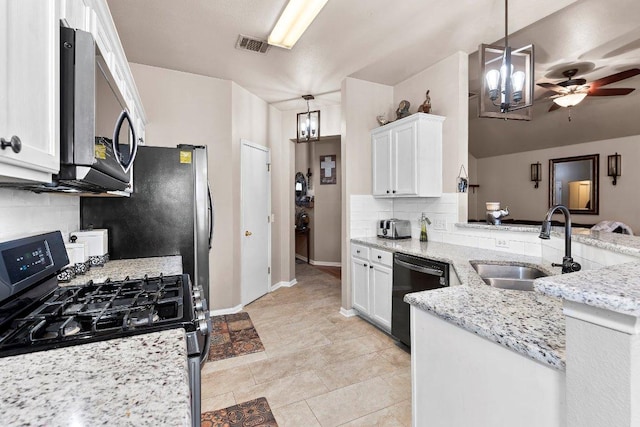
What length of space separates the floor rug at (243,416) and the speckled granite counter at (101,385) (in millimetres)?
1328

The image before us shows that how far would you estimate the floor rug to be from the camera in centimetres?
189

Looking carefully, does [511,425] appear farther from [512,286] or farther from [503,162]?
[503,162]

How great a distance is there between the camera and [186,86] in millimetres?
3578

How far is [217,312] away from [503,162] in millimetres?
6879

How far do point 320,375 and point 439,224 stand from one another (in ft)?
6.15

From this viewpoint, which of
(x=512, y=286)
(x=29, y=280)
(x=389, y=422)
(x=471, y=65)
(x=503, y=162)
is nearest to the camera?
(x=29, y=280)

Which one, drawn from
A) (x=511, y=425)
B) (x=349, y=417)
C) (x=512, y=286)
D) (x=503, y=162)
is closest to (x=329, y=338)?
(x=349, y=417)

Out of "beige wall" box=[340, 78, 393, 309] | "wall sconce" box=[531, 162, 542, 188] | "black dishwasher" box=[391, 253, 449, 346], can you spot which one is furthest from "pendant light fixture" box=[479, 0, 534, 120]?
Answer: "wall sconce" box=[531, 162, 542, 188]

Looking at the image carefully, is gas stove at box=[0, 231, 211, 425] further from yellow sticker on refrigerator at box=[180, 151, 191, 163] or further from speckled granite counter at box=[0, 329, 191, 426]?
yellow sticker on refrigerator at box=[180, 151, 191, 163]

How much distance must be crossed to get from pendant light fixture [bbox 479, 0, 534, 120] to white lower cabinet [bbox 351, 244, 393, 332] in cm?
149

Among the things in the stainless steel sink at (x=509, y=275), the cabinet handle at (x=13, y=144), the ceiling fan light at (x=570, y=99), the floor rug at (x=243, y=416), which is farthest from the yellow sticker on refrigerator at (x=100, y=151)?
the ceiling fan light at (x=570, y=99)

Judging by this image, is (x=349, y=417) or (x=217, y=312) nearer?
(x=349, y=417)

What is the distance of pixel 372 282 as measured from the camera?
128 inches

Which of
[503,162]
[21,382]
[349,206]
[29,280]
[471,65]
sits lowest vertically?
[21,382]
